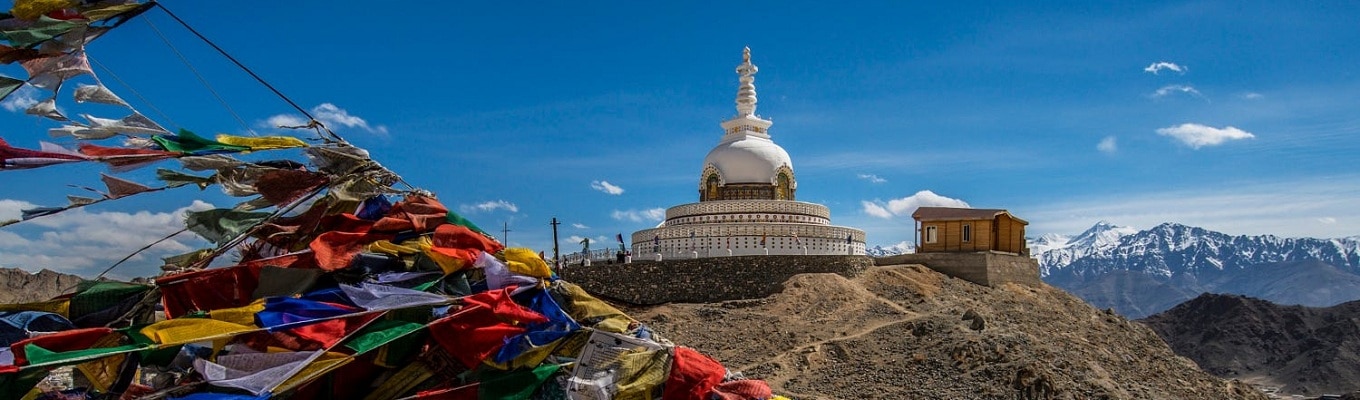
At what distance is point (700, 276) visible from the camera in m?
33.7

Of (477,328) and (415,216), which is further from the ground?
(415,216)

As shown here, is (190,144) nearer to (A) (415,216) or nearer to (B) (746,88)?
(A) (415,216)

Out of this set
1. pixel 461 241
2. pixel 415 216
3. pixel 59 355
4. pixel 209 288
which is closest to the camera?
pixel 59 355

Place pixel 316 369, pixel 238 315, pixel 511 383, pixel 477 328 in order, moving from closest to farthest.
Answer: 1. pixel 316 369
2. pixel 238 315
3. pixel 477 328
4. pixel 511 383

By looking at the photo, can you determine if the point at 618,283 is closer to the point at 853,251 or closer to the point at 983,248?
the point at 853,251

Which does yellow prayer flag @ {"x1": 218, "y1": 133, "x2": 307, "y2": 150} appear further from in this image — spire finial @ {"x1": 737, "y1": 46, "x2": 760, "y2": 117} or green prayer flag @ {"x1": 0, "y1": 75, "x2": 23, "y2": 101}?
spire finial @ {"x1": 737, "y1": 46, "x2": 760, "y2": 117}

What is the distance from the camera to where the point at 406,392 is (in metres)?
10.2

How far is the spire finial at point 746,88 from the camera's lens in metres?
45.0

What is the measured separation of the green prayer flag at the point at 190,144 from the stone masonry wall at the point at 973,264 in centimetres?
2889

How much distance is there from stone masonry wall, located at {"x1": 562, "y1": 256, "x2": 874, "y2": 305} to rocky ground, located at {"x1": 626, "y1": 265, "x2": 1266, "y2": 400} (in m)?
0.79

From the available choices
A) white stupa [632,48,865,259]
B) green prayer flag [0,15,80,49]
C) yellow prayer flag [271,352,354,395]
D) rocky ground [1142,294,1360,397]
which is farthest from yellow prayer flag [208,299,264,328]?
rocky ground [1142,294,1360,397]

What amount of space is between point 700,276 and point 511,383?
23.6 metres

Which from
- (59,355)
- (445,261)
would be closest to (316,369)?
(445,261)

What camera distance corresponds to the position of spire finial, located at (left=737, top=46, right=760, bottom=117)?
45.0 m
